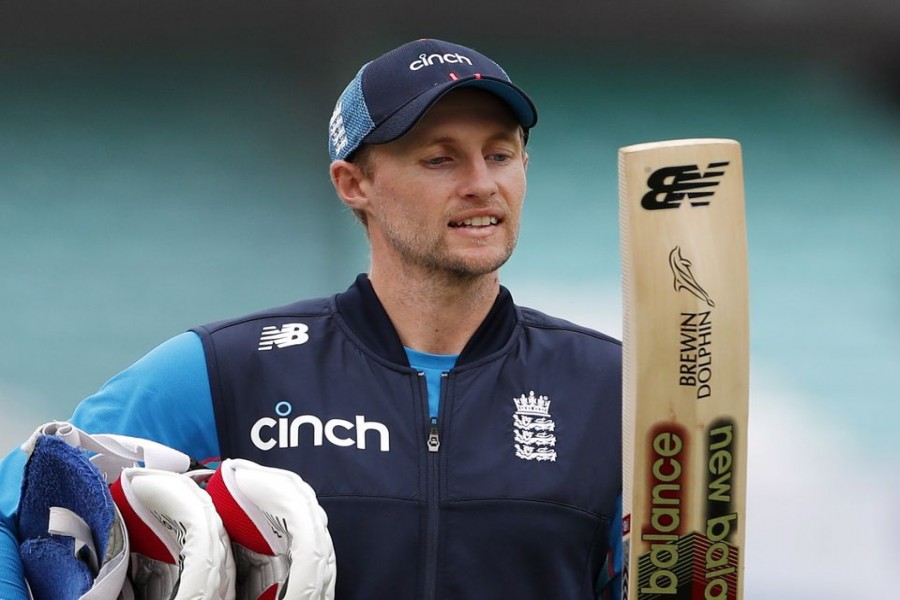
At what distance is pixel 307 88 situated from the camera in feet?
10.9

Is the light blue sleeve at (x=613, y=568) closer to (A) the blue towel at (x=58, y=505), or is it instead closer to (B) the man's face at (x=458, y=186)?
(B) the man's face at (x=458, y=186)

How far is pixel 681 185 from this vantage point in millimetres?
1719

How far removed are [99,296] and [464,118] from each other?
1542 millimetres

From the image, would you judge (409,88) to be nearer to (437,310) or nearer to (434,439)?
(437,310)

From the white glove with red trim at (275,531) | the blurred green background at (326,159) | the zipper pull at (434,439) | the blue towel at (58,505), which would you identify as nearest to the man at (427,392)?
the zipper pull at (434,439)

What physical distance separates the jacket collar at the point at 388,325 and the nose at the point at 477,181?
0.17m

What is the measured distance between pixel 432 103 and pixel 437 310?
29cm

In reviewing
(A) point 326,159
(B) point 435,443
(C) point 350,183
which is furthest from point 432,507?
(A) point 326,159

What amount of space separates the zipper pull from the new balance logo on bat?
1.41ft

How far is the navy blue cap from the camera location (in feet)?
6.34

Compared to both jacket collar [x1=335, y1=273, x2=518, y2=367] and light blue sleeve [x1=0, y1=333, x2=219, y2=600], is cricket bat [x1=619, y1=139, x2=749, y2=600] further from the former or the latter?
light blue sleeve [x1=0, y1=333, x2=219, y2=600]

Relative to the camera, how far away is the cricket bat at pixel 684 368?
1721mm

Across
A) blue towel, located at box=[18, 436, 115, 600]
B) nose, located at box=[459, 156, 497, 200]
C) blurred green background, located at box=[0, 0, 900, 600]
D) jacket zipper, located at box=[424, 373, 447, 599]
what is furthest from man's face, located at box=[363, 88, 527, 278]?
blurred green background, located at box=[0, 0, 900, 600]

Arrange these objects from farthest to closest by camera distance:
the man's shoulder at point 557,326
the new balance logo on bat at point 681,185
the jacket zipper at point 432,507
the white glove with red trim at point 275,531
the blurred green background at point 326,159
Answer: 1. the blurred green background at point 326,159
2. the man's shoulder at point 557,326
3. the jacket zipper at point 432,507
4. the new balance logo on bat at point 681,185
5. the white glove with red trim at point 275,531
